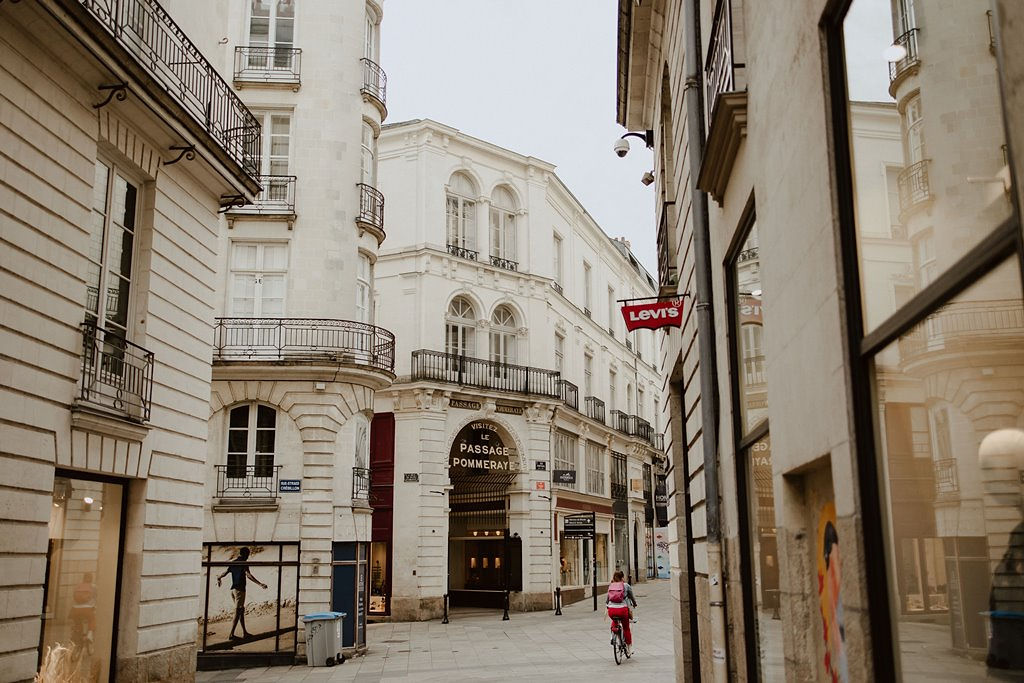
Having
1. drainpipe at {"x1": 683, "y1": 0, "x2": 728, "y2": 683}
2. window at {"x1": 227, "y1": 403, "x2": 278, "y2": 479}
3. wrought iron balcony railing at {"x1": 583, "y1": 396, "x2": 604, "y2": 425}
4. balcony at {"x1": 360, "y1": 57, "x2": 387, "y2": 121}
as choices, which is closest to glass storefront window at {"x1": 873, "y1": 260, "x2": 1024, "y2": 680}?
drainpipe at {"x1": 683, "y1": 0, "x2": 728, "y2": 683}

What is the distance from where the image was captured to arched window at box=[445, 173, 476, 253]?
35344mm

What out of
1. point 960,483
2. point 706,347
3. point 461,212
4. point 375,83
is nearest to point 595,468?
point 461,212

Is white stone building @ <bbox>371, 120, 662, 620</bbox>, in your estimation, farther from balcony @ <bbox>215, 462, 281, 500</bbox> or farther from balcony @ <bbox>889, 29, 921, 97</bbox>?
balcony @ <bbox>889, 29, 921, 97</bbox>

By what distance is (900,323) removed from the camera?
12.0 feet

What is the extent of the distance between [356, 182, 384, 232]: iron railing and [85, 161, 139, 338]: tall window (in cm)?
1278

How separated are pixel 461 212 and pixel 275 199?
12.9 m

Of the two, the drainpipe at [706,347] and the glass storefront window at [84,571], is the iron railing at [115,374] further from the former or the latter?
the drainpipe at [706,347]

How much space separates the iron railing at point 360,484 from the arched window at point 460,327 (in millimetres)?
10319

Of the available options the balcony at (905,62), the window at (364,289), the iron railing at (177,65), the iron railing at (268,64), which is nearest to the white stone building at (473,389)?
the window at (364,289)

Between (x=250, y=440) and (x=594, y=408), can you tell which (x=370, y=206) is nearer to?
(x=250, y=440)

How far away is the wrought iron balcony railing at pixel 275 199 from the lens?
23.4m

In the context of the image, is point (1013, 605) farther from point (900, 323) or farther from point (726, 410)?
point (726, 410)

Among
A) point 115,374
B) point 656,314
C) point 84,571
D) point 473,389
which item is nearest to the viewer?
point 84,571

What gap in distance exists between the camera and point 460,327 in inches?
1382
